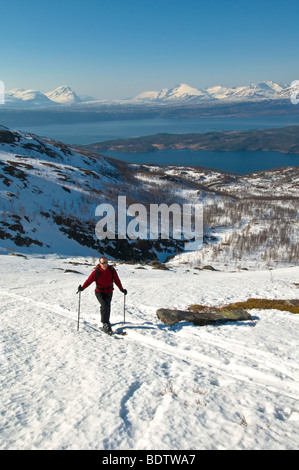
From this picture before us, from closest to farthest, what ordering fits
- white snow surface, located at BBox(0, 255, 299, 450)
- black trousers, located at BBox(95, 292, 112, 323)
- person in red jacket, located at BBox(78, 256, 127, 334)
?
white snow surface, located at BBox(0, 255, 299, 450)
person in red jacket, located at BBox(78, 256, 127, 334)
black trousers, located at BBox(95, 292, 112, 323)

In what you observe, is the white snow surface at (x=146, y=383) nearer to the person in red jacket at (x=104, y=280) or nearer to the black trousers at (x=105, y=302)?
the black trousers at (x=105, y=302)

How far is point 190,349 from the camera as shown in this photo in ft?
30.8

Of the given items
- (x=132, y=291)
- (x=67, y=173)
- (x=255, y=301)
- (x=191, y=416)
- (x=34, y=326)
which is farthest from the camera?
(x=67, y=173)

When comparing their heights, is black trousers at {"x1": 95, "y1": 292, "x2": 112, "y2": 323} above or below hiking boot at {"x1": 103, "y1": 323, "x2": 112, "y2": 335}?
above

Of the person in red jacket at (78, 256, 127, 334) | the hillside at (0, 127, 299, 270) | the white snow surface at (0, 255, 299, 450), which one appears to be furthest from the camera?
the hillside at (0, 127, 299, 270)

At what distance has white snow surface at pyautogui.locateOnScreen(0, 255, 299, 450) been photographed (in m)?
5.30

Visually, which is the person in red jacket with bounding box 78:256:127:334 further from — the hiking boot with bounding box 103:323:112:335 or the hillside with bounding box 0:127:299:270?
the hillside with bounding box 0:127:299:270

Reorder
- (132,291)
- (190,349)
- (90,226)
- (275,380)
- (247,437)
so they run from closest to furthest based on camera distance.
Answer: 1. (247,437)
2. (275,380)
3. (190,349)
4. (132,291)
5. (90,226)

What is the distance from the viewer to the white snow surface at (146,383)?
5.30 m

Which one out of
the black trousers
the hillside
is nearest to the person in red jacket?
the black trousers

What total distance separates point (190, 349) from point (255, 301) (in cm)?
752

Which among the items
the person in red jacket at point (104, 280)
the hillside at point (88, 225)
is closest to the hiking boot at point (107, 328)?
the person in red jacket at point (104, 280)

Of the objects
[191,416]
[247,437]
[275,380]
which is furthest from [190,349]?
[247,437]
